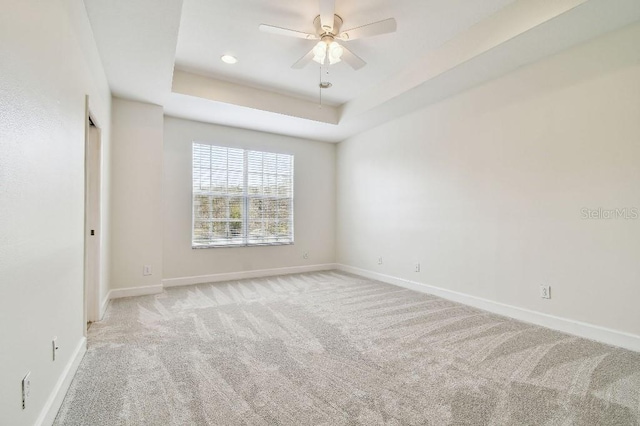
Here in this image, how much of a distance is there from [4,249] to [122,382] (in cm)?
127

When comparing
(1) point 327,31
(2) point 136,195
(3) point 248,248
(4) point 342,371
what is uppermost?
(1) point 327,31

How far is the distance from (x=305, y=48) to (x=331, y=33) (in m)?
0.59

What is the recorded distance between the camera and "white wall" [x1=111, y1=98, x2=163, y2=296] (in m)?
3.86

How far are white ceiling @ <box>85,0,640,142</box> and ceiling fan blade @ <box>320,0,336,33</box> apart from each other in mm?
196

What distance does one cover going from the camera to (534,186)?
3.03 meters

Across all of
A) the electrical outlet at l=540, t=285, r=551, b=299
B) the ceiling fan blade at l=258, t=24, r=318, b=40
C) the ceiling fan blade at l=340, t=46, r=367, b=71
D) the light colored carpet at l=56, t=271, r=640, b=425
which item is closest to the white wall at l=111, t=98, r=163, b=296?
the light colored carpet at l=56, t=271, r=640, b=425

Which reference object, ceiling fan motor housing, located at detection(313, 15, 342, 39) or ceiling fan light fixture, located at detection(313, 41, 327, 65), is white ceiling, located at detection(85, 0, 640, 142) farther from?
ceiling fan light fixture, located at detection(313, 41, 327, 65)

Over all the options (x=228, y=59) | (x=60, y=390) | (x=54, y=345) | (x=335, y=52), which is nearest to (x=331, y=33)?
(x=335, y=52)

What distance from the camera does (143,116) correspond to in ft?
13.1

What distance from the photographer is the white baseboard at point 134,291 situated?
382cm

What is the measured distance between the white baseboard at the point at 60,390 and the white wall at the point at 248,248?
2442 mm

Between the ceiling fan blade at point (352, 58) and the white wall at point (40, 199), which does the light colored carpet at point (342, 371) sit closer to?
the white wall at point (40, 199)

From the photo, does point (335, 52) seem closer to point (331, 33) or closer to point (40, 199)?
point (331, 33)

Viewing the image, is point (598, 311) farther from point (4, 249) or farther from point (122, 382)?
point (4, 249)
